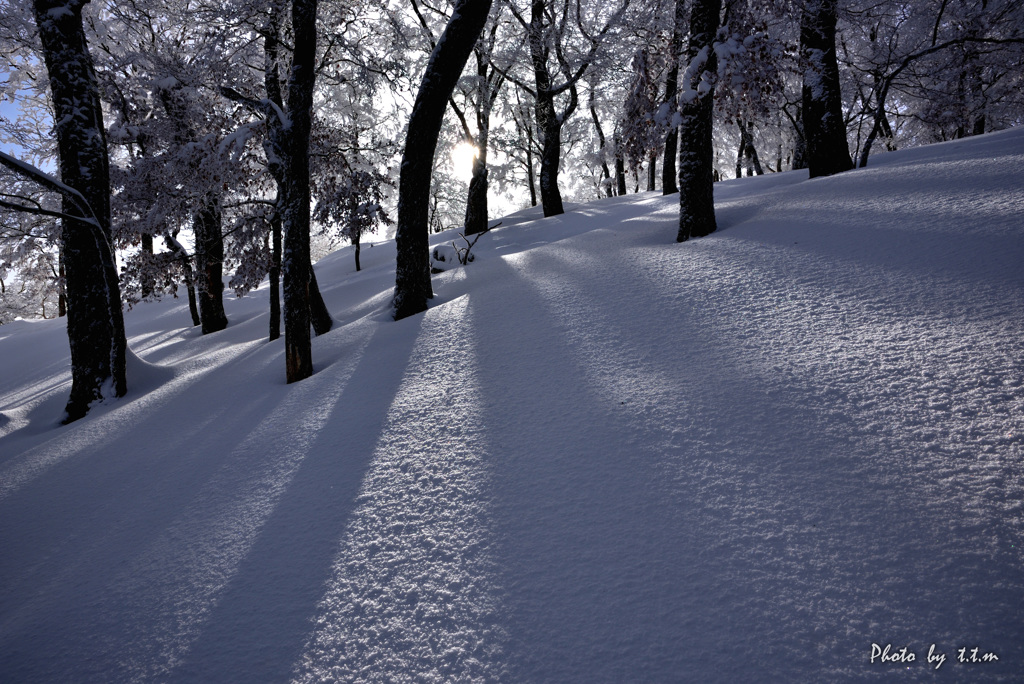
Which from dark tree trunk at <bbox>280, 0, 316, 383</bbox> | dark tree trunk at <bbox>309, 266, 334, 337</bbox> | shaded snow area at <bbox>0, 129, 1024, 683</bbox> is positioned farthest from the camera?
dark tree trunk at <bbox>309, 266, 334, 337</bbox>

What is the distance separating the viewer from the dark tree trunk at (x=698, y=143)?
5.66m

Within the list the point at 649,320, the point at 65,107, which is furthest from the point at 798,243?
the point at 65,107

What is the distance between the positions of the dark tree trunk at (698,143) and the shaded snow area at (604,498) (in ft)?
5.21

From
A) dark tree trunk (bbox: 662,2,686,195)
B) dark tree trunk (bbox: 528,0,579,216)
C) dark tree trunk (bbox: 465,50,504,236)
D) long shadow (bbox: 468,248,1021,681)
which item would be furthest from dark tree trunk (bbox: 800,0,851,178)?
dark tree trunk (bbox: 465,50,504,236)

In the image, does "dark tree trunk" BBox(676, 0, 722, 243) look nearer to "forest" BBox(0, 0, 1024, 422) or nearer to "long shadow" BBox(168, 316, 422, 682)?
"forest" BBox(0, 0, 1024, 422)

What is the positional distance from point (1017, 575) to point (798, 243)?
381 cm

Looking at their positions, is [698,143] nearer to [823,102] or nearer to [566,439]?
[823,102]

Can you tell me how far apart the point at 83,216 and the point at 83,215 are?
0.09ft

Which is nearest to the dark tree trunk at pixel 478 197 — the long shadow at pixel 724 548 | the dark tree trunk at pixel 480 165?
the dark tree trunk at pixel 480 165

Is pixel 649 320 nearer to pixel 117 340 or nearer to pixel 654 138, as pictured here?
pixel 654 138

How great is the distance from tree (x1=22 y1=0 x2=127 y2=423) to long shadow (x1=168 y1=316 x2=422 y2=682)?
14.2 feet

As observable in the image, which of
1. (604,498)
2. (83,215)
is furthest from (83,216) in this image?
(604,498)

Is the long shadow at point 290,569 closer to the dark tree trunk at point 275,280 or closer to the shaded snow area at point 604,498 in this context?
the shaded snow area at point 604,498

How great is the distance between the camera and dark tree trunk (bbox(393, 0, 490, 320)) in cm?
563
